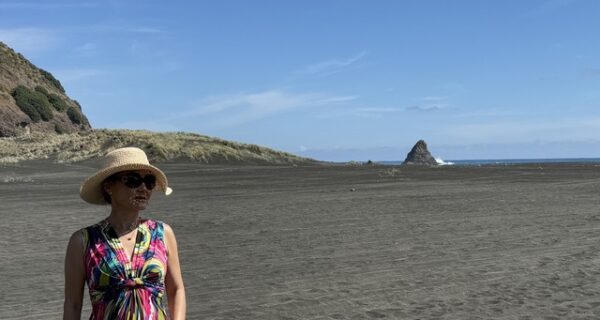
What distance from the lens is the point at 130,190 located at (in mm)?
3512

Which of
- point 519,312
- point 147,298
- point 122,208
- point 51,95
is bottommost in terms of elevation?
point 519,312

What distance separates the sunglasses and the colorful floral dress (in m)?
0.27

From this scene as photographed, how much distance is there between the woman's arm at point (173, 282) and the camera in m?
3.54

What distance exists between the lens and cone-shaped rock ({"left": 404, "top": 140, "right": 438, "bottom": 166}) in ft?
329

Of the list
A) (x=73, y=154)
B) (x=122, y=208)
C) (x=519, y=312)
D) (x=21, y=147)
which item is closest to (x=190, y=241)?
(x=519, y=312)

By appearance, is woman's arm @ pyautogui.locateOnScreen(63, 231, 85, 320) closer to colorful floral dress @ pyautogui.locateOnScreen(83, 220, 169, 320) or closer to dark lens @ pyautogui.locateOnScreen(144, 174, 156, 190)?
colorful floral dress @ pyautogui.locateOnScreen(83, 220, 169, 320)

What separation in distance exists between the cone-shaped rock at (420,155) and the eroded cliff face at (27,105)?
49.3 m

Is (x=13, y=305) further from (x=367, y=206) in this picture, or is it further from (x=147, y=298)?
(x=367, y=206)

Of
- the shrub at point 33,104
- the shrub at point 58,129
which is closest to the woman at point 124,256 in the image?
the shrub at point 33,104

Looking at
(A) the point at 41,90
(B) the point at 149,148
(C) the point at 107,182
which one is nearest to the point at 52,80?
(A) the point at 41,90

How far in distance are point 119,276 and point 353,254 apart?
8730 mm

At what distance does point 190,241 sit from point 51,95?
80887 millimetres

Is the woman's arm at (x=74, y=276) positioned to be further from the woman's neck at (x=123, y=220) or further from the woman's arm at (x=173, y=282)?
the woman's arm at (x=173, y=282)

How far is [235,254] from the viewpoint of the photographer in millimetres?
11883
